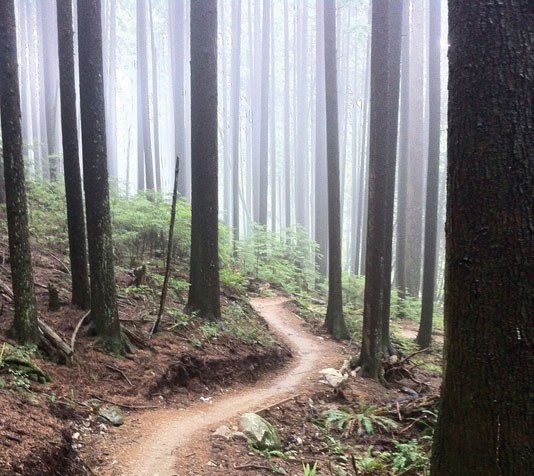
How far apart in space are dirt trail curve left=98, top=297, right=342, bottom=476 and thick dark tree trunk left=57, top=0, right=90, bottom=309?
10.0ft

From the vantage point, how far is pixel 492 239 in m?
2.57

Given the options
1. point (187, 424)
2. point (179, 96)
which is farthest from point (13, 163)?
point (179, 96)

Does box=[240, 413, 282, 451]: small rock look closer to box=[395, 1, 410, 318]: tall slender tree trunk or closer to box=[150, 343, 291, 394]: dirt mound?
box=[150, 343, 291, 394]: dirt mound

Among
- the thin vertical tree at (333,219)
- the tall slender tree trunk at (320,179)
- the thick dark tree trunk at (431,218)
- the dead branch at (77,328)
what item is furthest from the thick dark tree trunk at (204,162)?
the tall slender tree trunk at (320,179)

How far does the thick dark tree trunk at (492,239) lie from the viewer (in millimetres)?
2498

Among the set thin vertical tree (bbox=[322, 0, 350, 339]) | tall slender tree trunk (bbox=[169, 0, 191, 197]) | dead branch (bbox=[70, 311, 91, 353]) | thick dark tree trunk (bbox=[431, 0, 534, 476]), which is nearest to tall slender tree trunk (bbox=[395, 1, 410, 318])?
thin vertical tree (bbox=[322, 0, 350, 339])

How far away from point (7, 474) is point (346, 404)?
5.99 m

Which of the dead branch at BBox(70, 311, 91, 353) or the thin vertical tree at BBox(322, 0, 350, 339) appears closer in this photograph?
the dead branch at BBox(70, 311, 91, 353)

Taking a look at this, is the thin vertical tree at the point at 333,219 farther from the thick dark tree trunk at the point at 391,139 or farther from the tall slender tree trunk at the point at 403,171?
the tall slender tree trunk at the point at 403,171

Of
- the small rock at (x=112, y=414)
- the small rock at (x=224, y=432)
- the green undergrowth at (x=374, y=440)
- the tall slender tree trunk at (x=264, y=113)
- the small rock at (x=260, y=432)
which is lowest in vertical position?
the green undergrowth at (x=374, y=440)

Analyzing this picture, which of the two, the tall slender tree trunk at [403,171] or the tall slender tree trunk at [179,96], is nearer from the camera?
the tall slender tree trunk at [403,171]

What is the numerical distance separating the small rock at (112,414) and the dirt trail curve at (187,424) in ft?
0.37

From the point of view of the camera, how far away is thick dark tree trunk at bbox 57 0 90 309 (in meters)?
7.80

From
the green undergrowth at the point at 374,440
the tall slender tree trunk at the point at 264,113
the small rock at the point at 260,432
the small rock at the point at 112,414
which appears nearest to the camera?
the green undergrowth at the point at 374,440
